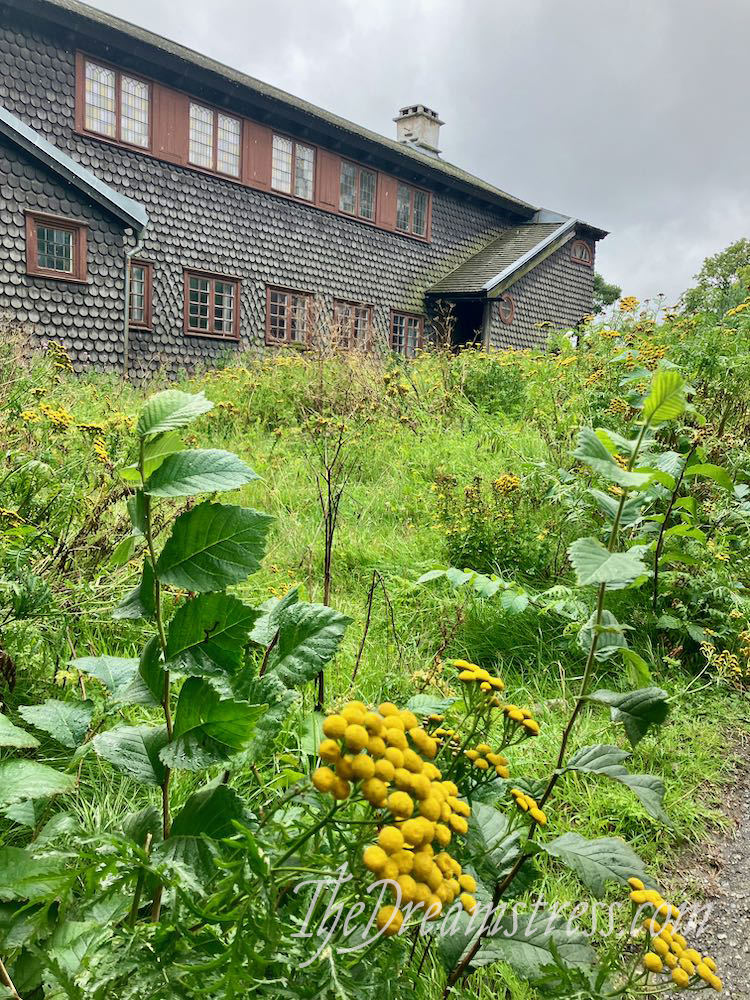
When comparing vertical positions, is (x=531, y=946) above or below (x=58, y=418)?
below

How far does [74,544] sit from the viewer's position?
2.87 metres

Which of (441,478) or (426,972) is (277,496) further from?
(426,972)

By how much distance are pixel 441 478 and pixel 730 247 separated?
4036 cm

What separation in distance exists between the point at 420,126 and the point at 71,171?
691 inches

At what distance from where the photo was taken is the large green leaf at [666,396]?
1352mm

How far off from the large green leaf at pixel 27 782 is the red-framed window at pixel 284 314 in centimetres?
1562

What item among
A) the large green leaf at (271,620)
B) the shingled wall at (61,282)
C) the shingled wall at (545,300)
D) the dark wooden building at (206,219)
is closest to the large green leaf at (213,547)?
the large green leaf at (271,620)

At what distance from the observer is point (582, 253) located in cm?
2362

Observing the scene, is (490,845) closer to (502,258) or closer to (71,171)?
(71,171)

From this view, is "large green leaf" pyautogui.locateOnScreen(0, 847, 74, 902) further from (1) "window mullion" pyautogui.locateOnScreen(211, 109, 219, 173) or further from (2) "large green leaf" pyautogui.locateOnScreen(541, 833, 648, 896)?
(1) "window mullion" pyautogui.locateOnScreen(211, 109, 219, 173)

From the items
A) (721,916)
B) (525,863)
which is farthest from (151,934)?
(721,916)

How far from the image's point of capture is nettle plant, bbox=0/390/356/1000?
84cm

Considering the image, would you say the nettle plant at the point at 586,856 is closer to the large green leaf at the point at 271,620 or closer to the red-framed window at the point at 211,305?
the large green leaf at the point at 271,620

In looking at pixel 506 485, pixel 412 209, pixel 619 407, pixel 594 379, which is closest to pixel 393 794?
pixel 506 485
